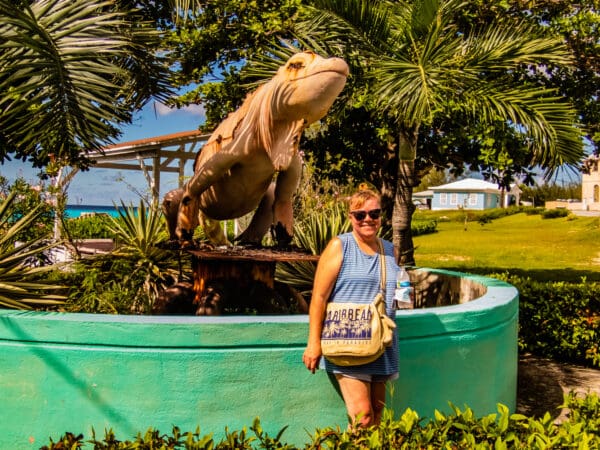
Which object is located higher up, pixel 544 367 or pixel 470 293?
pixel 470 293

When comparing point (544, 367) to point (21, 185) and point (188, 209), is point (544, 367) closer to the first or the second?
point (188, 209)

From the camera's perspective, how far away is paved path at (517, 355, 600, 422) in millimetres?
5262

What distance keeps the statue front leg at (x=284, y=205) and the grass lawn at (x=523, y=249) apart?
39.0ft

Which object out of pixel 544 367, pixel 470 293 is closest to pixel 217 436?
pixel 470 293

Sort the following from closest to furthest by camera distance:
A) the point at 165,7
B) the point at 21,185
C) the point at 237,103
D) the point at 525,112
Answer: the point at 525,112 < the point at 165,7 < the point at 21,185 < the point at 237,103

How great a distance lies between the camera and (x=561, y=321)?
7023mm

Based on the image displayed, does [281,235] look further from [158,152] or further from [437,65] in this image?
[158,152]

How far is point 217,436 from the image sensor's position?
136 inches

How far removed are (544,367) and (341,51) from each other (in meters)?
4.15

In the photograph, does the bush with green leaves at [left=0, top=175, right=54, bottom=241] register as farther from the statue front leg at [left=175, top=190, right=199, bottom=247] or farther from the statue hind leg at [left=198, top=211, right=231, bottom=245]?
the statue front leg at [left=175, top=190, right=199, bottom=247]

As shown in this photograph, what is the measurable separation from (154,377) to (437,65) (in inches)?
155

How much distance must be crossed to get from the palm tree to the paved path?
1.97 metres

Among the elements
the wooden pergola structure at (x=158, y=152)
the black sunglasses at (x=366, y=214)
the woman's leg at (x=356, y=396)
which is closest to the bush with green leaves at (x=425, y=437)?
the woman's leg at (x=356, y=396)

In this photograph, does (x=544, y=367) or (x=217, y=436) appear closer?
(x=217, y=436)
